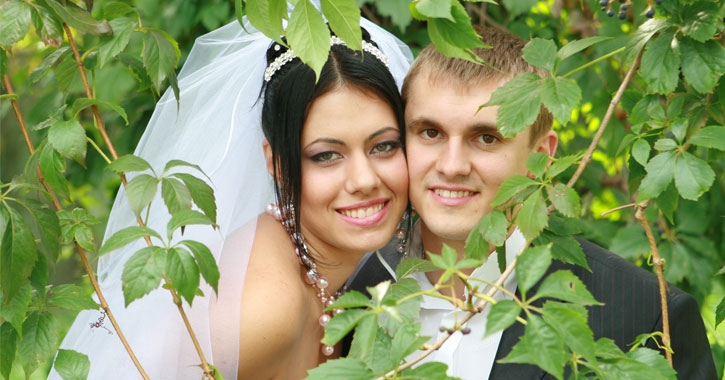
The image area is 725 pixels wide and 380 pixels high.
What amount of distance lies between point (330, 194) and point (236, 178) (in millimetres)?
312

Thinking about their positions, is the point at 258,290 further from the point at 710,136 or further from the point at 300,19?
the point at 710,136

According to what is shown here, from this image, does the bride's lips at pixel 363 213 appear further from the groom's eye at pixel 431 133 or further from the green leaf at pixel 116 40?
the green leaf at pixel 116 40

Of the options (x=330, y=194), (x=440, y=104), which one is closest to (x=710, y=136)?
(x=440, y=104)

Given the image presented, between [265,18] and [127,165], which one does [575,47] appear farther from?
[127,165]

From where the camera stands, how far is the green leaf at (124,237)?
4.78 ft

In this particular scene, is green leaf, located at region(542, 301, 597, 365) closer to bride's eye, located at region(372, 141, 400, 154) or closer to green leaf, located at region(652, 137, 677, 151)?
green leaf, located at region(652, 137, 677, 151)

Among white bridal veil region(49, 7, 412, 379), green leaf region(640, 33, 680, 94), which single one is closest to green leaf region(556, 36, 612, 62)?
green leaf region(640, 33, 680, 94)

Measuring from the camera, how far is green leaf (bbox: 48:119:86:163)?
167 centimetres

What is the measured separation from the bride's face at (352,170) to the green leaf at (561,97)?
0.89 metres

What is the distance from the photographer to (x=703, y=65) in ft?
5.54

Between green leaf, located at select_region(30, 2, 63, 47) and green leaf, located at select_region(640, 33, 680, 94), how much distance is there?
4.34ft

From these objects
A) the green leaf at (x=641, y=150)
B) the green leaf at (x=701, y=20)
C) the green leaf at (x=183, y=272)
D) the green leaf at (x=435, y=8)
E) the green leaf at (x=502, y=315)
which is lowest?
the green leaf at (x=502, y=315)

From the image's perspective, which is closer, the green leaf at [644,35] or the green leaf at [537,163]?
the green leaf at [537,163]

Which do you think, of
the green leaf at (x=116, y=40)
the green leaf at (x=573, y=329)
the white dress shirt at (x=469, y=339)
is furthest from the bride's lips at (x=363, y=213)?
the green leaf at (x=573, y=329)
